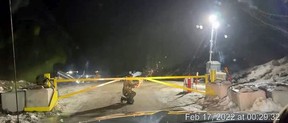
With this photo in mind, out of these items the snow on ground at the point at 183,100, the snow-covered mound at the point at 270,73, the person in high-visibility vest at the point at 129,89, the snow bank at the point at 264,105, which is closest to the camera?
the snow bank at the point at 264,105

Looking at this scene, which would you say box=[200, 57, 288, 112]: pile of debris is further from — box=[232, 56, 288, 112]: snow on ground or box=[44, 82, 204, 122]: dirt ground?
box=[44, 82, 204, 122]: dirt ground

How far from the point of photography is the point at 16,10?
50438 millimetres

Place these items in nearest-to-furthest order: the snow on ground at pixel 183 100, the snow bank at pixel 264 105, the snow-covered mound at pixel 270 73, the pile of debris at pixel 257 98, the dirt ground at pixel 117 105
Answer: the snow bank at pixel 264 105 < the pile of debris at pixel 257 98 < the dirt ground at pixel 117 105 < the snow on ground at pixel 183 100 < the snow-covered mound at pixel 270 73

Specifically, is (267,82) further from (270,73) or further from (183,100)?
(270,73)

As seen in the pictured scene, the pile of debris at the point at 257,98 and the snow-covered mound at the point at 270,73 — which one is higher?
the snow-covered mound at the point at 270,73

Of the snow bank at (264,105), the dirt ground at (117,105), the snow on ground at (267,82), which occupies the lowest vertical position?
the dirt ground at (117,105)

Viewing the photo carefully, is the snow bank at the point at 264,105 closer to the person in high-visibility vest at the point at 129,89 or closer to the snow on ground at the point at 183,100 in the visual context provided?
the snow on ground at the point at 183,100

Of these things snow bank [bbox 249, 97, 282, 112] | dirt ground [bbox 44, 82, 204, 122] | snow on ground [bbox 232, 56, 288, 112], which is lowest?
dirt ground [bbox 44, 82, 204, 122]

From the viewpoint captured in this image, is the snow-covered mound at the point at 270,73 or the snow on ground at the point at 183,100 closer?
the snow on ground at the point at 183,100

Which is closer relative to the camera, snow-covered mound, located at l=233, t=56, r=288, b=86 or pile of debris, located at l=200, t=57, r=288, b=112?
pile of debris, located at l=200, t=57, r=288, b=112

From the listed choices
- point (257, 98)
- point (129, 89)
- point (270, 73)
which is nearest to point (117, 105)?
point (129, 89)

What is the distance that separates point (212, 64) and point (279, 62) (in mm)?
7239

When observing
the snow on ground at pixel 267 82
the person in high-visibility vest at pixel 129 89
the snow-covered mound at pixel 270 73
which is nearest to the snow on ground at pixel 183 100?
the person in high-visibility vest at pixel 129 89

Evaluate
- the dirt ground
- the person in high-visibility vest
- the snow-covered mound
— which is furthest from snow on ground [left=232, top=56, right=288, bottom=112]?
the person in high-visibility vest
